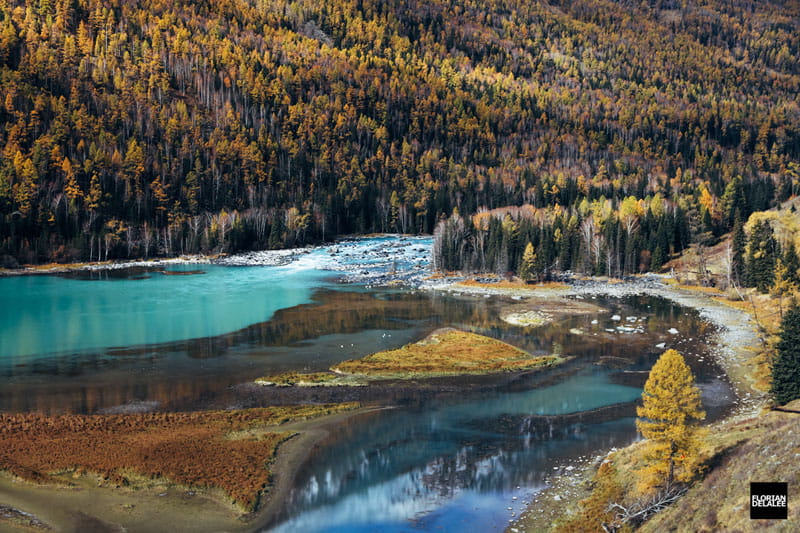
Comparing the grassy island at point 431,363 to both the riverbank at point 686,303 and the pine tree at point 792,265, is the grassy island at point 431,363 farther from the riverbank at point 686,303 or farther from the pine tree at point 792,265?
the pine tree at point 792,265

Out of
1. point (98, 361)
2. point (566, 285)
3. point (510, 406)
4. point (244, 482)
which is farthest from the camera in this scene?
point (566, 285)

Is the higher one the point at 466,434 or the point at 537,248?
the point at 537,248

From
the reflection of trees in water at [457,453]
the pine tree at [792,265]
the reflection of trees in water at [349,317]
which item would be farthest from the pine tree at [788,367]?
the pine tree at [792,265]

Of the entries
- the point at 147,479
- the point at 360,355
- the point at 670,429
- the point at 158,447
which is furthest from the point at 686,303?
the point at 147,479

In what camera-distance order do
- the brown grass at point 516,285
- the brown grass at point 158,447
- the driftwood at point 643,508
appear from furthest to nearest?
the brown grass at point 516,285, the brown grass at point 158,447, the driftwood at point 643,508

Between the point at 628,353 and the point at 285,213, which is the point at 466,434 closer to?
the point at 628,353

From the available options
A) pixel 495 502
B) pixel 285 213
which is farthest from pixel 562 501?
pixel 285 213
